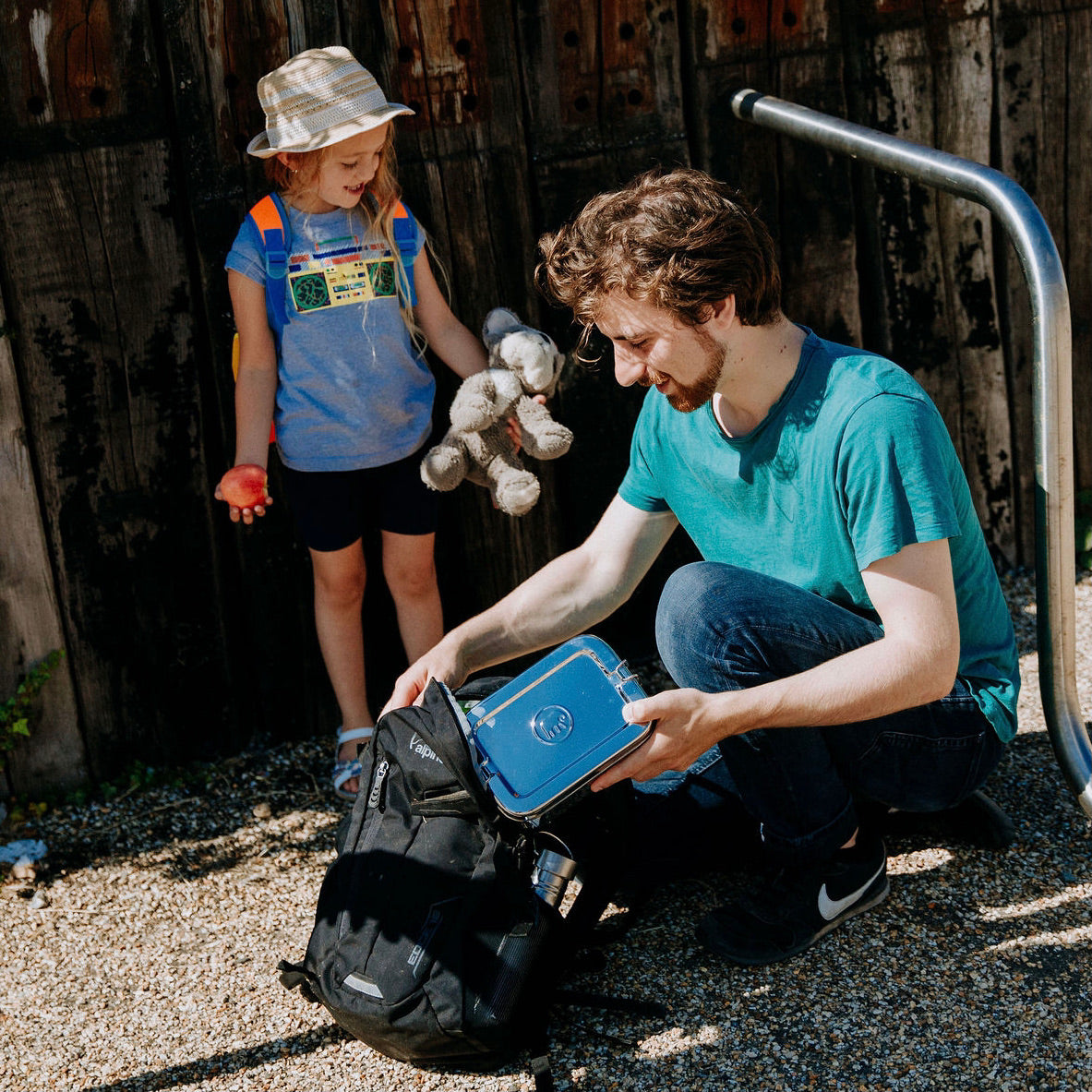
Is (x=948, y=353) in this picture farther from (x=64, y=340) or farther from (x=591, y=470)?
(x=64, y=340)

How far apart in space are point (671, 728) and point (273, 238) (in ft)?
4.75

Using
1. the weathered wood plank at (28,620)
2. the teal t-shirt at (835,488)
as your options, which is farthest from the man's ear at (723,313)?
the weathered wood plank at (28,620)

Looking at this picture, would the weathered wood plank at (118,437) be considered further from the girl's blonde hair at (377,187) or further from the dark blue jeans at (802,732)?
the dark blue jeans at (802,732)

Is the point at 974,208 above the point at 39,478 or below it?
above

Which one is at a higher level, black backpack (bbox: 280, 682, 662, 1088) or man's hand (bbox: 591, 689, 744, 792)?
man's hand (bbox: 591, 689, 744, 792)

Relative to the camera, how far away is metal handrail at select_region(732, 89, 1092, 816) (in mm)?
1893

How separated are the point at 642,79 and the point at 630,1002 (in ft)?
6.91

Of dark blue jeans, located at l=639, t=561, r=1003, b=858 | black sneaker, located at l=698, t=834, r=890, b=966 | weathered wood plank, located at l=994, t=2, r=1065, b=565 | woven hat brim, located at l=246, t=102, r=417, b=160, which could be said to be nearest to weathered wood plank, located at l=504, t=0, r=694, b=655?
woven hat brim, located at l=246, t=102, r=417, b=160

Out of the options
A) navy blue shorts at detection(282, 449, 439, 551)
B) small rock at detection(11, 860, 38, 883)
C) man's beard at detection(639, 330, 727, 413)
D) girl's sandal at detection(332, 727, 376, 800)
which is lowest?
small rock at detection(11, 860, 38, 883)

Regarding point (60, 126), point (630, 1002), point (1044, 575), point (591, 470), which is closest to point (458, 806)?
Result: point (630, 1002)

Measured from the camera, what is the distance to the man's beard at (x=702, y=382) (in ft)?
6.52

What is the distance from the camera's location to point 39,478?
281 cm

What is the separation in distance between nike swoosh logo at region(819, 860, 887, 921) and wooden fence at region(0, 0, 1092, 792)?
4.00 ft

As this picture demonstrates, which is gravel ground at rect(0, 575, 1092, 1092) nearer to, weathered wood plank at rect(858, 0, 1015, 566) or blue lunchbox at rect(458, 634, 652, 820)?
blue lunchbox at rect(458, 634, 652, 820)
